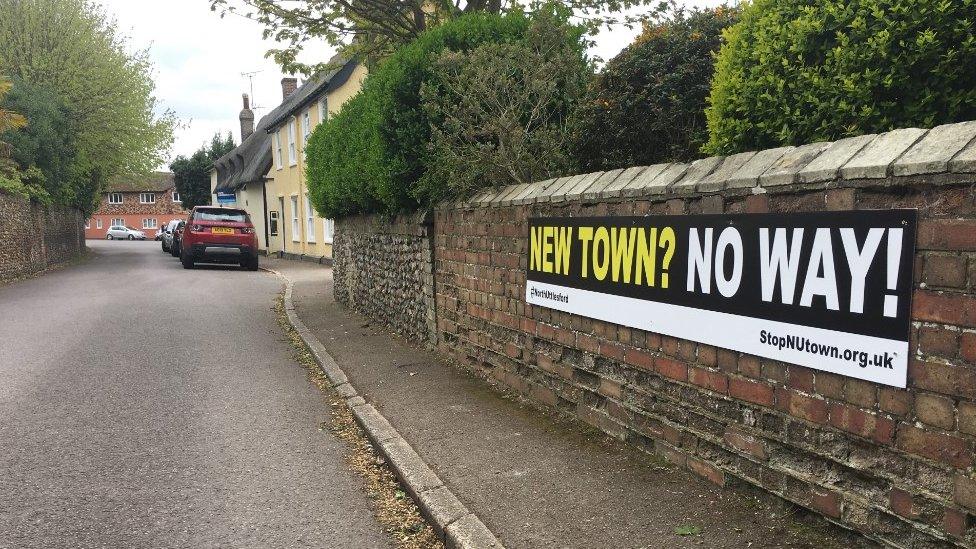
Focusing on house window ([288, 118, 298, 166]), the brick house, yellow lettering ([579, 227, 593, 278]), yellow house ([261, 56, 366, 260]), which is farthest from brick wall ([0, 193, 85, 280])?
the brick house

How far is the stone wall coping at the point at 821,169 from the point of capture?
2490 mm

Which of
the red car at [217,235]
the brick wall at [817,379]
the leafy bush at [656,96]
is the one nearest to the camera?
the brick wall at [817,379]

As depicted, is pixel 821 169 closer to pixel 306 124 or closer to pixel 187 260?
pixel 187 260

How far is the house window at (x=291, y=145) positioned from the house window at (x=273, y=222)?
3489 mm

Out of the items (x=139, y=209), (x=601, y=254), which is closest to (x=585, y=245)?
(x=601, y=254)

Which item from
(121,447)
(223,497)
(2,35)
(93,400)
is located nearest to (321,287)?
(93,400)

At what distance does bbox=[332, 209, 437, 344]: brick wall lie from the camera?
790 cm

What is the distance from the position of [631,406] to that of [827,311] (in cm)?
162

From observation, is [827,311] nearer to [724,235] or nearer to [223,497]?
[724,235]

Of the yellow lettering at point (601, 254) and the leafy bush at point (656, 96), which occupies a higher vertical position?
the leafy bush at point (656, 96)

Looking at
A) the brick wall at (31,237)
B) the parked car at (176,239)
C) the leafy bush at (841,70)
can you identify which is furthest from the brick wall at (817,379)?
the parked car at (176,239)

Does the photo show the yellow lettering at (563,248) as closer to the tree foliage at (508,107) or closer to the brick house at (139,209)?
the tree foliage at (508,107)

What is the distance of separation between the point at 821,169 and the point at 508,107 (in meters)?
3.83

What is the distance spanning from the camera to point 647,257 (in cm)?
411
